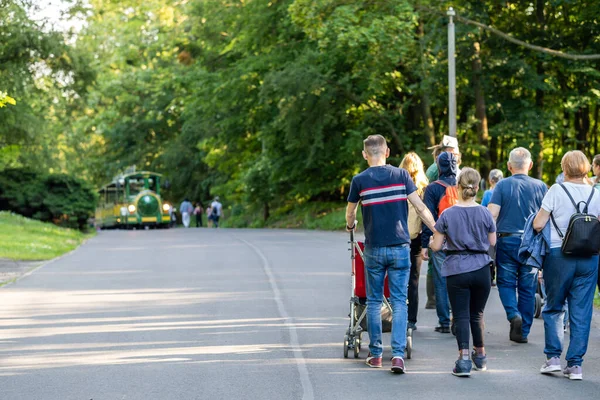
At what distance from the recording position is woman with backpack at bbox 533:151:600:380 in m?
8.66

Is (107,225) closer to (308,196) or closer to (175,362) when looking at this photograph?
(308,196)

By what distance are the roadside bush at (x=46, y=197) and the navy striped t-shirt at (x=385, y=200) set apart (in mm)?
34563

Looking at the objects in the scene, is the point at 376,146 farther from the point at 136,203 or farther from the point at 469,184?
the point at 136,203

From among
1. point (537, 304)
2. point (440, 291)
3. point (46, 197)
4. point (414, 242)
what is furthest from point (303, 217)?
point (414, 242)

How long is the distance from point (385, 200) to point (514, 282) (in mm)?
2479

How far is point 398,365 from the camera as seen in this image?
28.7 ft

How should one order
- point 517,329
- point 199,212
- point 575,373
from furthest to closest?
point 199,212 → point 517,329 → point 575,373

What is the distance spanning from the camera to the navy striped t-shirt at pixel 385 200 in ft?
29.8

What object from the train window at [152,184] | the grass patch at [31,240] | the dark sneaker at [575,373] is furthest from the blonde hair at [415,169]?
the train window at [152,184]

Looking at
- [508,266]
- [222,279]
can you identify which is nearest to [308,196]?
[222,279]

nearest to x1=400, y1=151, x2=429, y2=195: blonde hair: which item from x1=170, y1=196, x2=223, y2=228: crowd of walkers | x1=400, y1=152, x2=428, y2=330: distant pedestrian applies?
x1=400, y1=152, x2=428, y2=330: distant pedestrian

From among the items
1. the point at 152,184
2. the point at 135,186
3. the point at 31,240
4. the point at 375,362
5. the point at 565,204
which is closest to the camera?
the point at 565,204

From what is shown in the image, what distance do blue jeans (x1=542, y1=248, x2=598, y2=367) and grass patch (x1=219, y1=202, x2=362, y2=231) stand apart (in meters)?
29.1

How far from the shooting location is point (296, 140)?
4250cm
